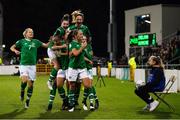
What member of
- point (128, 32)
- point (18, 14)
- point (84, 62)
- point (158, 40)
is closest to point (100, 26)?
point (18, 14)

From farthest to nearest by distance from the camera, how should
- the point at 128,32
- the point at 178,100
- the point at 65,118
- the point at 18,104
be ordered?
the point at 128,32 → the point at 178,100 → the point at 18,104 → the point at 65,118

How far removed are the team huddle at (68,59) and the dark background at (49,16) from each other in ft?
155

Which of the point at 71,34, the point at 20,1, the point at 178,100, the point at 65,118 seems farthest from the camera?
the point at 20,1

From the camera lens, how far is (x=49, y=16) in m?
62.1

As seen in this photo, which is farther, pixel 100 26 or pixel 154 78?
pixel 100 26

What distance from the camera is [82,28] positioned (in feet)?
42.1

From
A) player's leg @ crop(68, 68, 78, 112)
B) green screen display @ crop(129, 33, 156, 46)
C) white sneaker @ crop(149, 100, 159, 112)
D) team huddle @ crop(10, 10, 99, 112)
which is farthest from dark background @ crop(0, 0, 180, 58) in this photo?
player's leg @ crop(68, 68, 78, 112)

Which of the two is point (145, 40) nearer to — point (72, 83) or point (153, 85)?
point (153, 85)

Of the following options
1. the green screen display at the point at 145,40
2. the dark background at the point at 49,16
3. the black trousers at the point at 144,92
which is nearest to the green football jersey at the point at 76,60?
the black trousers at the point at 144,92

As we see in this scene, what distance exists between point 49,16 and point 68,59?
49.8m

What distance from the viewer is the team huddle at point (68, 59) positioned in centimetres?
1234

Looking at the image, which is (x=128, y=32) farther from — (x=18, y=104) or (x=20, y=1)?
(x=18, y=104)

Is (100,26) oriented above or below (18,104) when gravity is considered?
above

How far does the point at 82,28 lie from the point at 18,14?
4999cm
